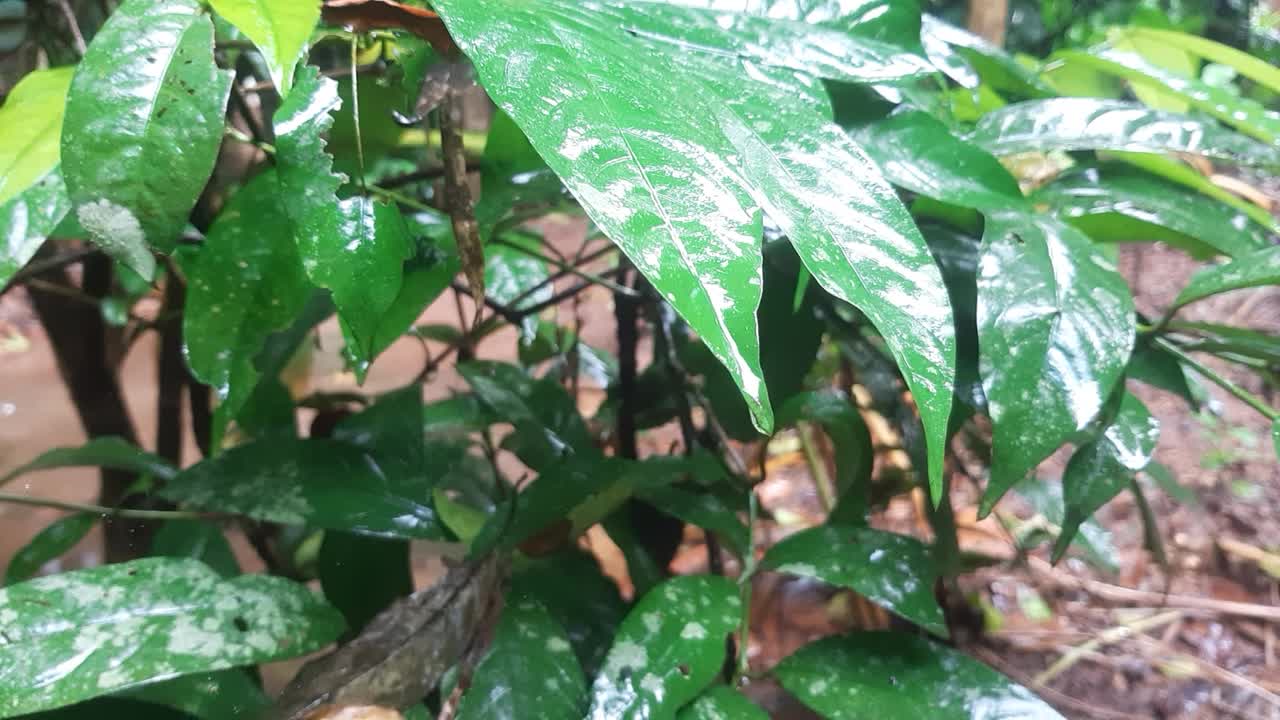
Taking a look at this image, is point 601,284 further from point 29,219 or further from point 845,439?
point 29,219

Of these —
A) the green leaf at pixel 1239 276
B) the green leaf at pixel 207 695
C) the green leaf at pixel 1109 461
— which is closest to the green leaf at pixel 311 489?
the green leaf at pixel 207 695

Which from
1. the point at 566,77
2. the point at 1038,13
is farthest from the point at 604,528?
the point at 1038,13

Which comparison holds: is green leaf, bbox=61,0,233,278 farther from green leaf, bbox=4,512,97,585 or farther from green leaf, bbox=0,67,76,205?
green leaf, bbox=4,512,97,585

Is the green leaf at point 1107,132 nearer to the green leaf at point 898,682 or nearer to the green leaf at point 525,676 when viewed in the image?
the green leaf at point 898,682

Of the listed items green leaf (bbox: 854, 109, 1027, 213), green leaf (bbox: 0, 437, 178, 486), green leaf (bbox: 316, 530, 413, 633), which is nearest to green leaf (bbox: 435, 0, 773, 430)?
green leaf (bbox: 854, 109, 1027, 213)

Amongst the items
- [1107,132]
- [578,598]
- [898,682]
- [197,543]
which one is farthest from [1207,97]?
[197,543]
